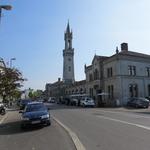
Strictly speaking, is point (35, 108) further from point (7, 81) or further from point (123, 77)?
point (123, 77)

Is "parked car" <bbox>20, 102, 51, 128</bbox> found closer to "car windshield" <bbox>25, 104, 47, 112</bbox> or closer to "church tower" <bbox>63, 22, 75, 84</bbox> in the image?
"car windshield" <bbox>25, 104, 47, 112</bbox>

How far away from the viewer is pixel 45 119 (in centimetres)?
1581

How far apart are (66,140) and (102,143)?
1.81m

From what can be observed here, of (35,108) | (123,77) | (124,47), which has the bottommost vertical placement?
(35,108)

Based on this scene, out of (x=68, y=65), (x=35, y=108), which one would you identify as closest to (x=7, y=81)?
(x=35, y=108)

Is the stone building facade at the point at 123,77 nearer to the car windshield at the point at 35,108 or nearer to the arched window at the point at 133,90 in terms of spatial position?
the arched window at the point at 133,90

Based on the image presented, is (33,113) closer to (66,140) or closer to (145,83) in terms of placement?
(66,140)

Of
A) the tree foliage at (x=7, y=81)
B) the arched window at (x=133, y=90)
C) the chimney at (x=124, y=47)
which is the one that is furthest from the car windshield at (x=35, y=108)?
the chimney at (x=124, y=47)

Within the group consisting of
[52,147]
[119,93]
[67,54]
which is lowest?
[52,147]

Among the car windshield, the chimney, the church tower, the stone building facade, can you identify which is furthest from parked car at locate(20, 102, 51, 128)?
the church tower

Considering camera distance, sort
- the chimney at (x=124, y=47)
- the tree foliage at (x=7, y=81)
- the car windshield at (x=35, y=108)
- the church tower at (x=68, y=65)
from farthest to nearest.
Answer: the church tower at (x=68, y=65)
the chimney at (x=124, y=47)
the tree foliage at (x=7, y=81)
the car windshield at (x=35, y=108)

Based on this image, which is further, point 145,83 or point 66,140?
point 145,83

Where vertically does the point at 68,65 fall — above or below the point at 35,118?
above

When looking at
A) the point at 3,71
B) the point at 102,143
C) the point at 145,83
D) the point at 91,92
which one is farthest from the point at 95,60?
the point at 102,143
